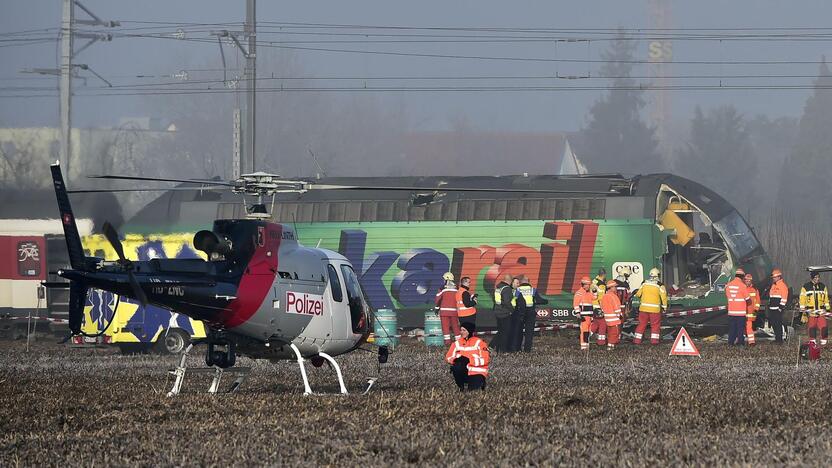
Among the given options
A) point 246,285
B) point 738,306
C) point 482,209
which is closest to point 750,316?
point 738,306

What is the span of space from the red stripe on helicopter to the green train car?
61.1ft

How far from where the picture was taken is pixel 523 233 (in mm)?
37781

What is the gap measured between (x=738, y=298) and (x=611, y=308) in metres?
2.98

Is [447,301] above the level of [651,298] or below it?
below

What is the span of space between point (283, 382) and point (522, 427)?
7962 millimetres

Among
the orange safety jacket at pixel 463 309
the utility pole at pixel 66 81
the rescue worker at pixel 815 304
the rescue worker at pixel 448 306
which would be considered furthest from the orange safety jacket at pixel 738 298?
the utility pole at pixel 66 81

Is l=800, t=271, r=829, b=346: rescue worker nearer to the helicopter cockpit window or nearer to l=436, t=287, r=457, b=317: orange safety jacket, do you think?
l=436, t=287, r=457, b=317: orange safety jacket

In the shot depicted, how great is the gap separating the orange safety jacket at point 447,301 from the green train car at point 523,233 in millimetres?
5564

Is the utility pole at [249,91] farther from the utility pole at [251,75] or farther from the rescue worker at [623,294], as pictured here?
the rescue worker at [623,294]

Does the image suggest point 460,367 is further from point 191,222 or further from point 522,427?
point 191,222

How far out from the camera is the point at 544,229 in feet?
124

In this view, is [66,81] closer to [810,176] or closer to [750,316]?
[750,316]

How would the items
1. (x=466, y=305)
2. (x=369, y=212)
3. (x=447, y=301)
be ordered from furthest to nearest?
(x=369, y=212)
(x=447, y=301)
(x=466, y=305)

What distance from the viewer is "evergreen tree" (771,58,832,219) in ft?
369
